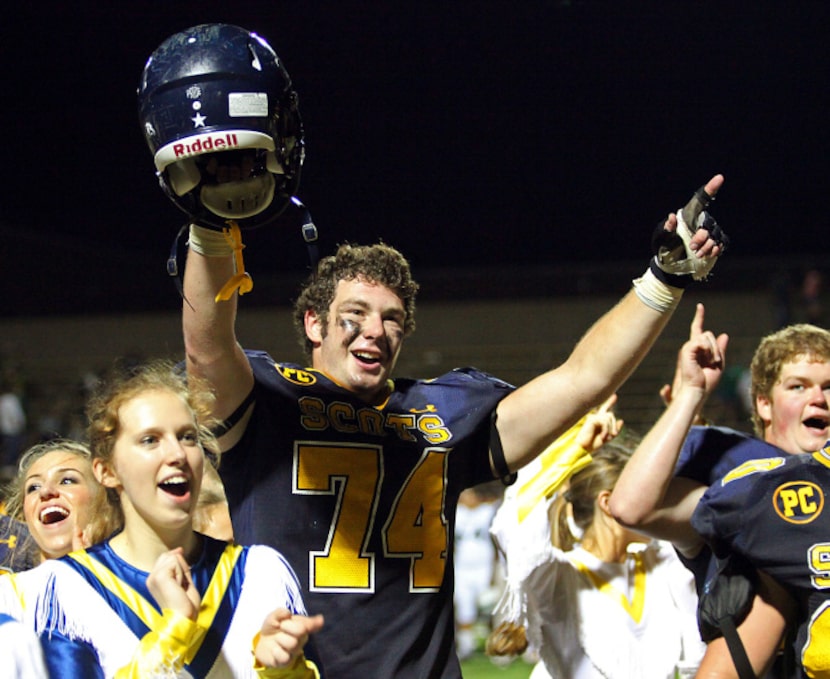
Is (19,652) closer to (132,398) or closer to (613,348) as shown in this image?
(132,398)

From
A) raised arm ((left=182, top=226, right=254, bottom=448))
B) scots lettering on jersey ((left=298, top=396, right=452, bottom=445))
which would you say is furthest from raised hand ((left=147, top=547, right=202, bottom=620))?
scots lettering on jersey ((left=298, top=396, right=452, bottom=445))

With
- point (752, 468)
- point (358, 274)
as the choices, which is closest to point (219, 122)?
point (358, 274)

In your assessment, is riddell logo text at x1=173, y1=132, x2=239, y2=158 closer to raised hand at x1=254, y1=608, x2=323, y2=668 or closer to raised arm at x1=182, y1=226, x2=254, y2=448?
raised arm at x1=182, y1=226, x2=254, y2=448

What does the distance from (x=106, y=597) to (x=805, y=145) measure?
12107 mm

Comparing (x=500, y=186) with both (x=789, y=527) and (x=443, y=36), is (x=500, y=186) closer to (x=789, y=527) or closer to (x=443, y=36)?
(x=443, y=36)

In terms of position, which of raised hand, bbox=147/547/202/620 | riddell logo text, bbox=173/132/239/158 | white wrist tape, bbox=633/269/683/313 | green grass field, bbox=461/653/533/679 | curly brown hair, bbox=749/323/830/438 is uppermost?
riddell logo text, bbox=173/132/239/158

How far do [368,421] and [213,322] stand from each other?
1.94ft

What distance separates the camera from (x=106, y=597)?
2160 mm

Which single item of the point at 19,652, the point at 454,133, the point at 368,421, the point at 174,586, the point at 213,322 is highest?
the point at 454,133

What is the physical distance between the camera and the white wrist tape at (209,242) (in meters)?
2.46

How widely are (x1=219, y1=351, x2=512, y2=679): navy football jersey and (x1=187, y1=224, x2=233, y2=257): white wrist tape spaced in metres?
0.50

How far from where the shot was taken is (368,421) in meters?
2.95

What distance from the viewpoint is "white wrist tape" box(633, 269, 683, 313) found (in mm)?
2723

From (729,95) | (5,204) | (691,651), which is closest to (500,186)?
(729,95)
